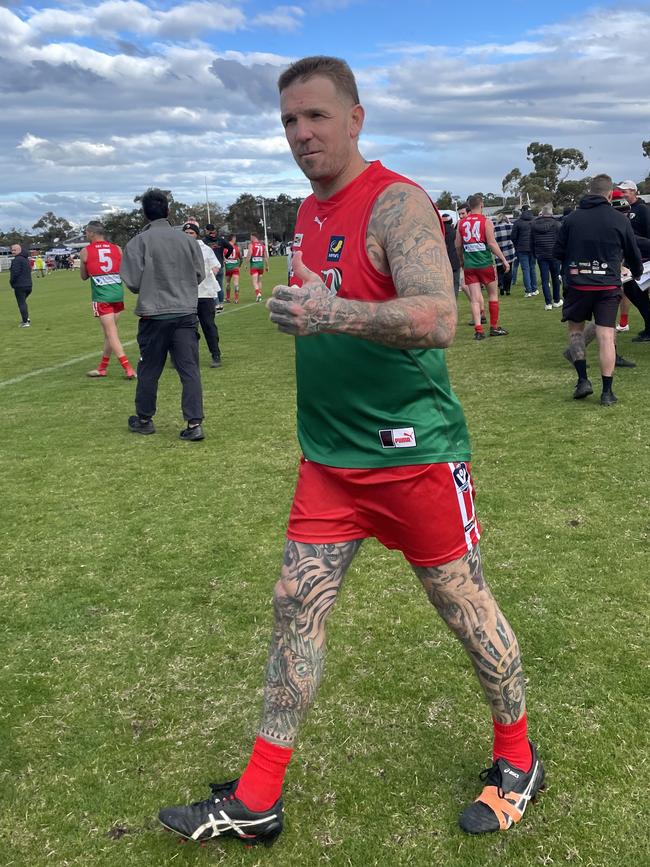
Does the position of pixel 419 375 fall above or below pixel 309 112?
below

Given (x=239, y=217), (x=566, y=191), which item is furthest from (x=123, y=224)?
(x=566, y=191)

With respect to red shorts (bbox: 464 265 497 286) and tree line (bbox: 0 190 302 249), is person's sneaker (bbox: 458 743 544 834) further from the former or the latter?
tree line (bbox: 0 190 302 249)

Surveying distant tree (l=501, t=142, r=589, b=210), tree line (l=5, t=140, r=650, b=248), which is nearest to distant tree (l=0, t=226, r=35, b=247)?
tree line (l=5, t=140, r=650, b=248)

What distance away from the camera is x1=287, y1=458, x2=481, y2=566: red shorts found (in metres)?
2.34

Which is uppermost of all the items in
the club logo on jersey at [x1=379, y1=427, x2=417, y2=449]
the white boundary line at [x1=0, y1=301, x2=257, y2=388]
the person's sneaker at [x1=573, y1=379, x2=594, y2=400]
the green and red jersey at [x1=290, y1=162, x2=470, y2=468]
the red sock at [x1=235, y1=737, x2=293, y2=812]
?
the green and red jersey at [x1=290, y1=162, x2=470, y2=468]

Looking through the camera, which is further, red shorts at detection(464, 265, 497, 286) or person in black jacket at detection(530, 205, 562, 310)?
person in black jacket at detection(530, 205, 562, 310)

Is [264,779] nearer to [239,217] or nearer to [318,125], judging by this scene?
[318,125]

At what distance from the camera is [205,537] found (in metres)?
5.00

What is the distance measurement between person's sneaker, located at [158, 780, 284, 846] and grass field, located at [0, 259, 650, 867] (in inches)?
2.4

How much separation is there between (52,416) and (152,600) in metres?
5.31

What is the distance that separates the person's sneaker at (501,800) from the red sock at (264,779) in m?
0.62

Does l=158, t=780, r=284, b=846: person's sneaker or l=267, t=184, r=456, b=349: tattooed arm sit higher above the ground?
l=267, t=184, r=456, b=349: tattooed arm

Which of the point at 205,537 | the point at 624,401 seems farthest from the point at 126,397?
the point at 624,401

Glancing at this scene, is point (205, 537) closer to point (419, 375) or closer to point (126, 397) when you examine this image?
point (419, 375)
